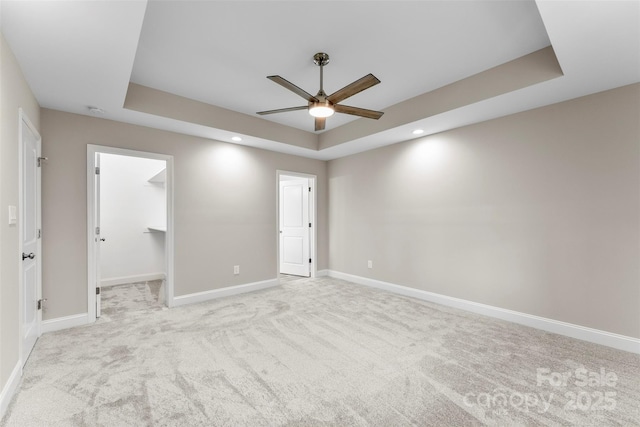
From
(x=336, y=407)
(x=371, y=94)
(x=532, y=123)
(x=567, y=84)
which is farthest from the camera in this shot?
(x=371, y=94)

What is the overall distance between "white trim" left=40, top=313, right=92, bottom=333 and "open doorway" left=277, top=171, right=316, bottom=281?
2936 mm

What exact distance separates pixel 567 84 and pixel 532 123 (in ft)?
1.98

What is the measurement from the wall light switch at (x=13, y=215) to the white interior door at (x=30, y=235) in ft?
0.57

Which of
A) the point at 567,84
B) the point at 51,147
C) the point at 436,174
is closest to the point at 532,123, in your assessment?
the point at 567,84

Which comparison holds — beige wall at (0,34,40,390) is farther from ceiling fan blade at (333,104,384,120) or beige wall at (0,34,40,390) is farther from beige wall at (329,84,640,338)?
beige wall at (329,84,640,338)

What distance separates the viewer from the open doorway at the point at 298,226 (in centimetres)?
555

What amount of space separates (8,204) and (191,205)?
210 centimetres

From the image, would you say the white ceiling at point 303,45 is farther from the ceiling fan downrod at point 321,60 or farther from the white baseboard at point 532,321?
the white baseboard at point 532,321

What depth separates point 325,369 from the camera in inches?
87.7

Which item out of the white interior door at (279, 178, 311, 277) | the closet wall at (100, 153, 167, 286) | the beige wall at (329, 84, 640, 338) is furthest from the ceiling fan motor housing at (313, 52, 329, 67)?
the closet wall at (100, 153, 167, 286)

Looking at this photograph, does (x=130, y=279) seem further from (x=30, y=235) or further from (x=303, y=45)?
(x=303, y=45)

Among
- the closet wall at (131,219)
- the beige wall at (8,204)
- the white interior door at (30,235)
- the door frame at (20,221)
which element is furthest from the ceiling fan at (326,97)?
the closet wall at (131,219)

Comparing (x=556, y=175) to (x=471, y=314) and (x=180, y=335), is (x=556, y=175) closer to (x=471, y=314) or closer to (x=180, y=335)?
(x=471, y=314)

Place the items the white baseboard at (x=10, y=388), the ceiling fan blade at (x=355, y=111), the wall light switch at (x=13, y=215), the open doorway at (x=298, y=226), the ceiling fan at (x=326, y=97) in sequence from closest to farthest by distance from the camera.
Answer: the white baseboard at (x=10, y=388) < the wall light switch at (x=13, y=215) < the ceiling fan at (x=326, y=97) < the ceiling fan blade at (x=355, y=111) < the open doorway at (x=298, y=226)
